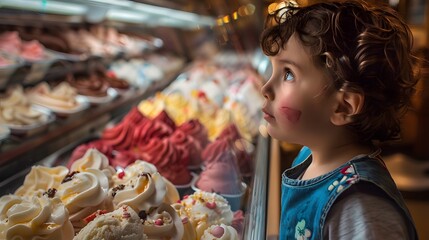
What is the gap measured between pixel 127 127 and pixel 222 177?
766 mm

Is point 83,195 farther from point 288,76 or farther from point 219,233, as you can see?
point 288,76

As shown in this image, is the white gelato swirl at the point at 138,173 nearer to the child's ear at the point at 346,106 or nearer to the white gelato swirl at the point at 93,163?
the white gelato swirl at the point at 93,163

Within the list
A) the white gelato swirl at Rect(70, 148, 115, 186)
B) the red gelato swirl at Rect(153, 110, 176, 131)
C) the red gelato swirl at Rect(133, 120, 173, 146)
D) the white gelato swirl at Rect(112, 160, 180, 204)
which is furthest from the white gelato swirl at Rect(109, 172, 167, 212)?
the red gelato swirl at Rect(153, 110, 176, 131)

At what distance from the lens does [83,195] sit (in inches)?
58.2

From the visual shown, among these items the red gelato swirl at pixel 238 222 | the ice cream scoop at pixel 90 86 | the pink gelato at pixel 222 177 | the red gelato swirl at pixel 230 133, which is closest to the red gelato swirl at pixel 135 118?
the red gelato swirl at pixel 230 133

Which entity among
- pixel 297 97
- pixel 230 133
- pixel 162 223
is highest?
pixel 297 97

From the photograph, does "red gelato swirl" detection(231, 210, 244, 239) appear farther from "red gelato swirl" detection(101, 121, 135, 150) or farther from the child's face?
"red gelato swirl" detection(101, 121, 135, 150)

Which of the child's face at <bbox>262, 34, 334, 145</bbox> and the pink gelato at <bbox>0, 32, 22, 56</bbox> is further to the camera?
the pink gelato at <bbox>0, 32, 22, 56</bbox>

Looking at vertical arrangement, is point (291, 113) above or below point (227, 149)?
above

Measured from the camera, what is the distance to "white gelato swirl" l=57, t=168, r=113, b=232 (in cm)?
147

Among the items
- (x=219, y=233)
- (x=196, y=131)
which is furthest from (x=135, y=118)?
(x=219, y=233)

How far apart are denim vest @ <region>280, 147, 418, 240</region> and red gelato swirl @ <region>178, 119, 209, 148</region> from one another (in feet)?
4.05

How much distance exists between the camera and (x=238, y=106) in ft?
10.9

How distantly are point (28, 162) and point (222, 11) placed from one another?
2000 millimetres
